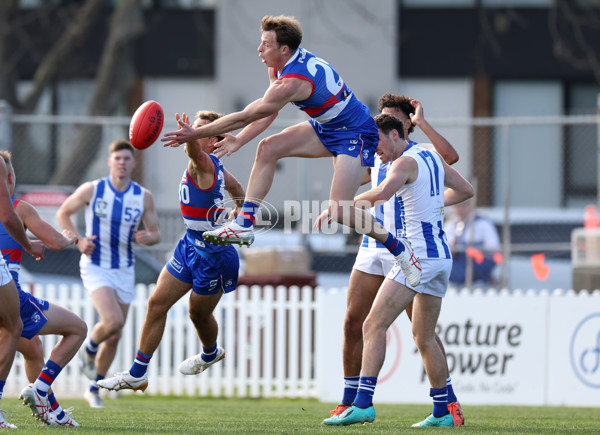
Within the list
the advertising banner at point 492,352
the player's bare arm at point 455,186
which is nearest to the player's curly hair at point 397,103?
the player's bare arm at point 455,186

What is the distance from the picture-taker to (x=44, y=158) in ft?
Answer: 53.5

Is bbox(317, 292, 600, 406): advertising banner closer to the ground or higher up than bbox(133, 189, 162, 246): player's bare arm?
closer to the ground

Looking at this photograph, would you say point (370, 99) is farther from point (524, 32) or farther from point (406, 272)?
point (406, 272)

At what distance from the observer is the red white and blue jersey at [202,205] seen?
7.08 metres

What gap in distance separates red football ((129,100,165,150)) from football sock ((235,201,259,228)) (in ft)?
2.61

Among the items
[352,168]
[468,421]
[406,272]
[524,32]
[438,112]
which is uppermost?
[524,32]

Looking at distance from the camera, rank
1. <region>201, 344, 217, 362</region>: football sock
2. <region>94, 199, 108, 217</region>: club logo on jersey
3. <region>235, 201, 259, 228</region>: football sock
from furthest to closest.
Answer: <region>94, 199, 108, 217</region>: club logo on jersey → <region>201, 344, 217, 362</region>: football sock → <region>235, 201, 259, 228</region>: football sock

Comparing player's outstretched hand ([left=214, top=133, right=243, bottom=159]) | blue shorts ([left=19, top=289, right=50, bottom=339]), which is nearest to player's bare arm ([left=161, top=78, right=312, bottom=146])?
player's outstretched hand ([left=214, top=133, right=243, bottom=159])

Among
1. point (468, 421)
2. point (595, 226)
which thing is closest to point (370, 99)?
point (595, 226)

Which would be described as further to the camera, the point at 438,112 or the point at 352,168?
the point at 438,112

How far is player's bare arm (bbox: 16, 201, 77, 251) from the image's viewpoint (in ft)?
21.8

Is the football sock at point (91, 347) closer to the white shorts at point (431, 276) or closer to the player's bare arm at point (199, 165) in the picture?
the player's bare arm at point (199, 165)

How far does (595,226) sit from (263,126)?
8085 mm

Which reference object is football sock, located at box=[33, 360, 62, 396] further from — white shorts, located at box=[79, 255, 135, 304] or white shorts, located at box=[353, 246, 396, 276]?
white shorts, located at box=[79, 255, 135, 304]
